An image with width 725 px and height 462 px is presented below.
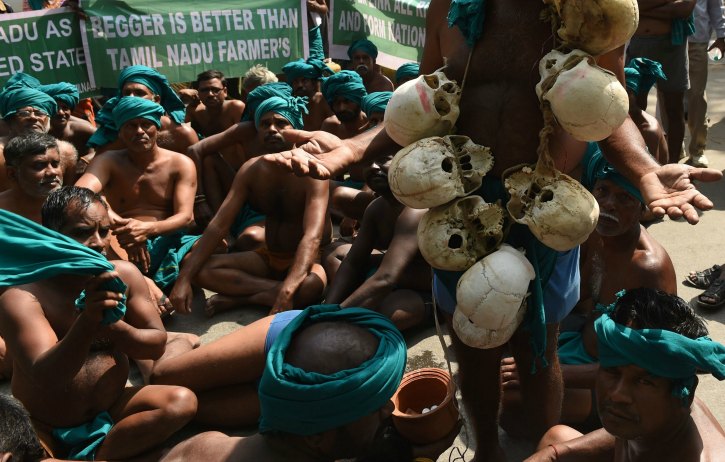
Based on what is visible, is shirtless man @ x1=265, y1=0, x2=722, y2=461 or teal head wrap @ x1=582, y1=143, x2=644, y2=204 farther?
teal head wrap @ x1=582, y1=143, x2=644, y2=204

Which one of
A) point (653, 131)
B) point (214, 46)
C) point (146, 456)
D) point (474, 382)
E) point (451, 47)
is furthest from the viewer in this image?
point (214, 46)

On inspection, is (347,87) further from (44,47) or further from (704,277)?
(704,277)

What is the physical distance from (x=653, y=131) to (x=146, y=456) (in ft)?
13.4

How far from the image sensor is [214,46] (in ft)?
25.2

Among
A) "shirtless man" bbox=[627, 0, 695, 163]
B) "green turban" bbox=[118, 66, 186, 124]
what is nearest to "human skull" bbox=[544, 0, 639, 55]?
"shirtless man" bbox=[627, 0, 695, 163]

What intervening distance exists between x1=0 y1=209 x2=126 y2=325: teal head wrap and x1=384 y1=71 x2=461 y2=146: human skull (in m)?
1.17

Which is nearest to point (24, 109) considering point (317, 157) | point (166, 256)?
point (166, 256)

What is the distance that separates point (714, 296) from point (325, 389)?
11.0ft

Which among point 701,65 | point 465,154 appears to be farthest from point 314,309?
point 701,65

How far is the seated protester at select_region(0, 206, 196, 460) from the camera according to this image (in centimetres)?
314

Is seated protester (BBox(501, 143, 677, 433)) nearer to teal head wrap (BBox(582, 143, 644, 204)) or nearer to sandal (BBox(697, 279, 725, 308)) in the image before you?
teal head wrap (BBox(582, 143, 644, 204))

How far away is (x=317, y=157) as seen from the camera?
2.82m

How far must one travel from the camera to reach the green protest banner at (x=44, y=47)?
22.9 feet

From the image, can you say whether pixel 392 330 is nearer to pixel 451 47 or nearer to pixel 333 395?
pixel 333 395
